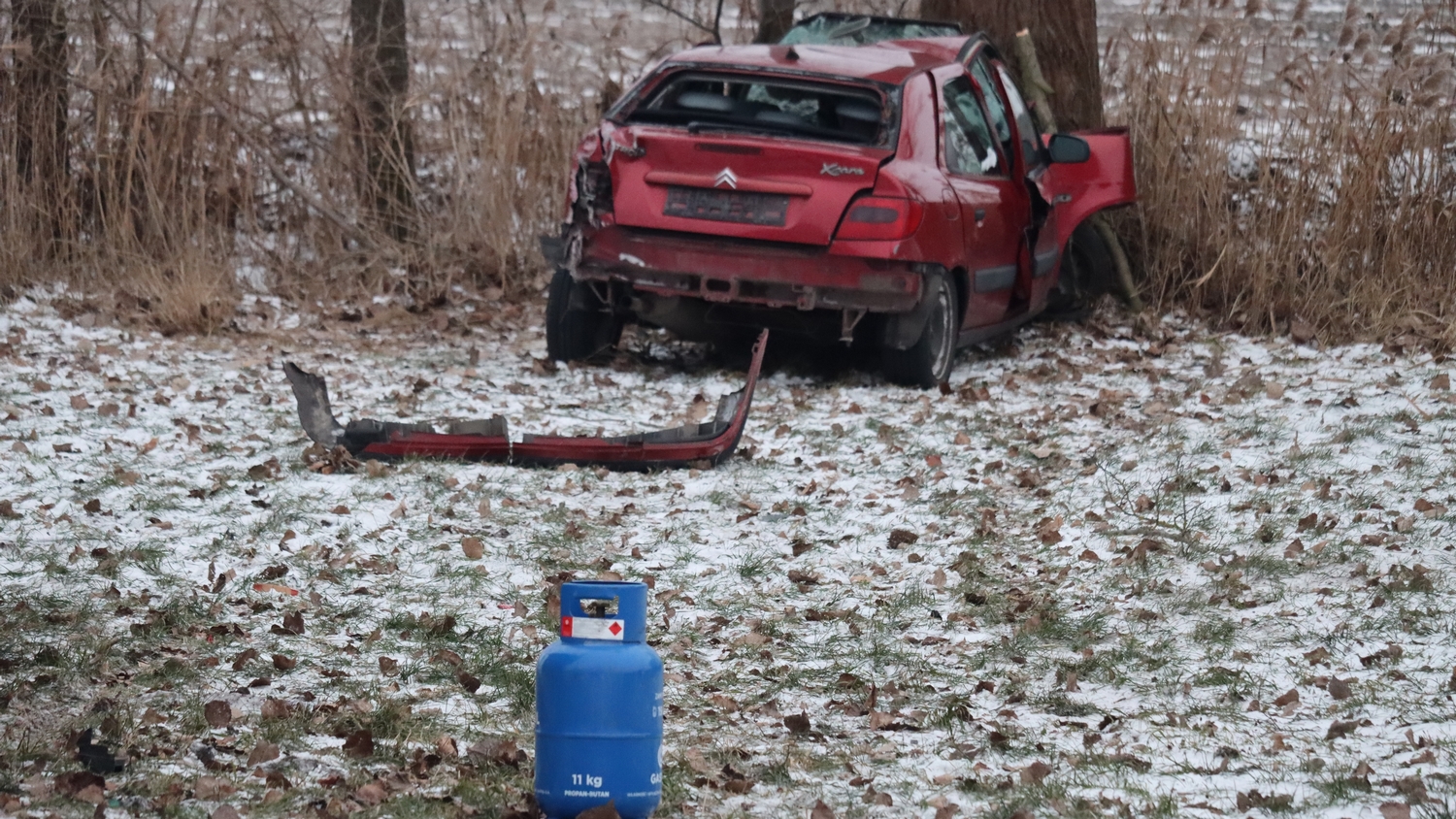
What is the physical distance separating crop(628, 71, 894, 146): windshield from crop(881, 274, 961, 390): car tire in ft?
2.93

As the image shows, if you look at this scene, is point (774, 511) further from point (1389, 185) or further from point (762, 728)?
point (1389, 185)

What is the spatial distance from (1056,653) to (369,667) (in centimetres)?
198

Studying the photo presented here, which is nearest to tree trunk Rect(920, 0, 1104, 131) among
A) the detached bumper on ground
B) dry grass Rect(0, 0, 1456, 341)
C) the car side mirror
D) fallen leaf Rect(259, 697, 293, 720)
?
dry grass Rect(0, 0, 1456, 341)

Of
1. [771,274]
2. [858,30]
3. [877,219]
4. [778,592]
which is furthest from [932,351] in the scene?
[778,592]

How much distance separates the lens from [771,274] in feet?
26.7

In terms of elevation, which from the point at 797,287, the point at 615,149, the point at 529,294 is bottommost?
the point at 529,294

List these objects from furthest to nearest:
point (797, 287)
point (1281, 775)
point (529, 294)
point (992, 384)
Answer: point (529, 294), point (992, 384), point (797, 287), point (1281, 775)

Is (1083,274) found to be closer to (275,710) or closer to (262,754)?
(275,710)

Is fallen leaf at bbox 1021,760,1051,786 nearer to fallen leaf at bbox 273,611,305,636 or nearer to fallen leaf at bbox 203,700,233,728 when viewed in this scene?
fallen leaf at bbox 203,700,233,728

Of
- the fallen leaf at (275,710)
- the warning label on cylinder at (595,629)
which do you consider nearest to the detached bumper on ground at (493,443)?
the fallen leaf at (275,710)

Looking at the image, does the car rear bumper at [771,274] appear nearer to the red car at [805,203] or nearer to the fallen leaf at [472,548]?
the red car at [805,203]

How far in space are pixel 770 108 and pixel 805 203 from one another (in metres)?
0.84

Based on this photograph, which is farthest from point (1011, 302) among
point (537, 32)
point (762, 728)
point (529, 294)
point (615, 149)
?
point (762, 728)

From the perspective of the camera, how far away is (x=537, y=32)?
1180 centimetres
